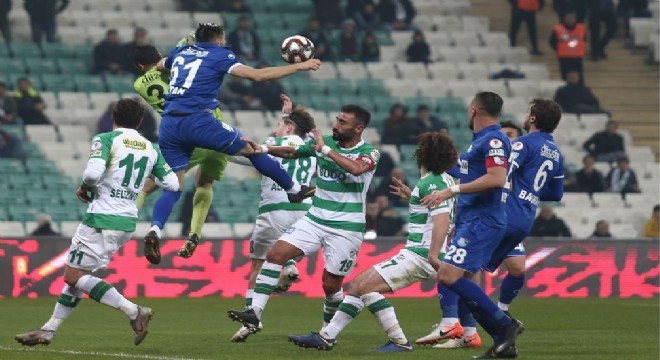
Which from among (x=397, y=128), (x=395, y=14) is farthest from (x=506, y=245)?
(x=395, y=14)

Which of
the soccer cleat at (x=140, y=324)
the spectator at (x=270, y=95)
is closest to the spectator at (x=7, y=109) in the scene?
the spectator at (x=270, y=95)

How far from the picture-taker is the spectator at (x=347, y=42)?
1145 inches

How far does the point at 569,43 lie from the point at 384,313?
705 inches

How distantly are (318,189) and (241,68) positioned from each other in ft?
4.59

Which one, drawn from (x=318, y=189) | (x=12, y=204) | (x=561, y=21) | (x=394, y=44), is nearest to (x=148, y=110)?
(x=12, y=204)

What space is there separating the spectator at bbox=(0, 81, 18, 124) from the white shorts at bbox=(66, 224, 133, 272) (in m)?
13.0

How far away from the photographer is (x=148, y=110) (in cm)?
2523

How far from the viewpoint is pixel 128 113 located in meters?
12.7

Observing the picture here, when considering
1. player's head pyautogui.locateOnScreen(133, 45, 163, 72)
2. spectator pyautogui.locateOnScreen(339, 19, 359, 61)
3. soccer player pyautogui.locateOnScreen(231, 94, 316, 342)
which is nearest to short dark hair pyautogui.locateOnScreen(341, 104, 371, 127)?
soccer player pyautogui.locateOnScreen(231, 94, 316, 342)

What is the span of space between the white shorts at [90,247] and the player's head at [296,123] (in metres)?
3.29

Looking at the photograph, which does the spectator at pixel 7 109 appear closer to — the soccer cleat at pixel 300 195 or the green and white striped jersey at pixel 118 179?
the soccer cleat at pixel 300 195

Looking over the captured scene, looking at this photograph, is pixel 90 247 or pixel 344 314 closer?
pixel 90 247

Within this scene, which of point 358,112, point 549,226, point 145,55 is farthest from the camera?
point 549,226

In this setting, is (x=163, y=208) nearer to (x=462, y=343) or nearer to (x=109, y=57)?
(x=462, y=343)
